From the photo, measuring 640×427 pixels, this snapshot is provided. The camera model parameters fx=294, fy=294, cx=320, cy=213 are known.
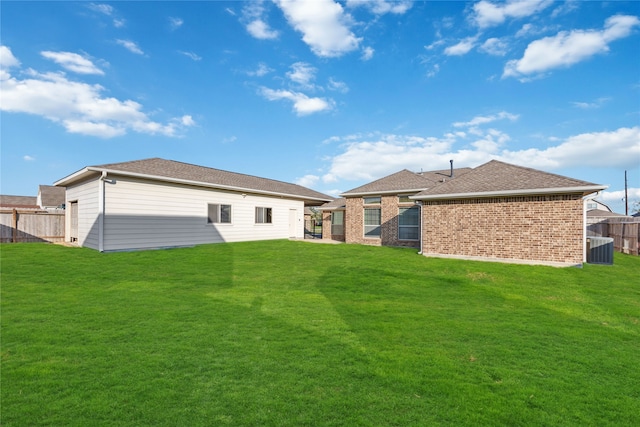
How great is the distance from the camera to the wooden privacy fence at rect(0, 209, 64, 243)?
47.9 ft

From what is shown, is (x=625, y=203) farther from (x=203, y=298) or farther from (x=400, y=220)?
(x=203, y=298)

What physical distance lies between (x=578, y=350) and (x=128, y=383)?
19.2ft

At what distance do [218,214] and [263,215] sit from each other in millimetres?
3313

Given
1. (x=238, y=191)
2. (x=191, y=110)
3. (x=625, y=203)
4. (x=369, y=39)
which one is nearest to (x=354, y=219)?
(x=238, y=191)

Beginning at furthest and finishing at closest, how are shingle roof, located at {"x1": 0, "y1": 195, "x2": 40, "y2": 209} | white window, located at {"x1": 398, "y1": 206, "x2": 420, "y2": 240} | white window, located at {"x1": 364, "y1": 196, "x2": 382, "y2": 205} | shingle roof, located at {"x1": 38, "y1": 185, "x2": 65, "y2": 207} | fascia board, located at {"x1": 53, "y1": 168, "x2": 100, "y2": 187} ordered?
1. shingle roof, located at {"x1": 0, "y1": 195, "x2": 40, "y2": 209}
2. shingle roof, located at {"x1": 38, "y1": 185, "x2": 65, "y2": 207}
3. white window, located at {"x1": 364, "y1": 196, "x2": 382, "y2": 205}
4. white window, located at {"x1": 398, "y1": 206, "x2": 420, "y2": 240}
5. fascia board, located at {"x1": 53, "y1": 168, "x2": 100, "y2": 187}

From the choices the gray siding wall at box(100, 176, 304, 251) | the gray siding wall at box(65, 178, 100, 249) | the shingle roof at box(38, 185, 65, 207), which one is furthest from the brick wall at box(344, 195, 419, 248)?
the shingle roof at box(38, 185, 65, 207)

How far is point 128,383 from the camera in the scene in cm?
316

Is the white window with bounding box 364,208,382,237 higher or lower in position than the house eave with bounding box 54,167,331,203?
lower

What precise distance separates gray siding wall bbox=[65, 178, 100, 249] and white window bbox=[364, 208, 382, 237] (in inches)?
546

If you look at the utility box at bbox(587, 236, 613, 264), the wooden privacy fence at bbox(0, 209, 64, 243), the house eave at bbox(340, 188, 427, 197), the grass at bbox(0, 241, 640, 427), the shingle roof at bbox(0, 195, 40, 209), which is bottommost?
the grass at bbox(0, 241, 640, 427)

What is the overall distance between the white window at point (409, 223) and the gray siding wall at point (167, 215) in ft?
27.6

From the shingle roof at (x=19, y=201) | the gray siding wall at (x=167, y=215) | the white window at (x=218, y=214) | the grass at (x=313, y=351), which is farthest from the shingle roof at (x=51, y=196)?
the grass at (x=313, y=351)

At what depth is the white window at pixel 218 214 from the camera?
15688 mm

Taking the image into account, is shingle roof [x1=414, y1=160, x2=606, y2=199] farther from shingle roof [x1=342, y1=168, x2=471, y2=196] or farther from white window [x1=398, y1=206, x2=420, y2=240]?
white window [x1=398, y1=206, x2=420, y2=240]
